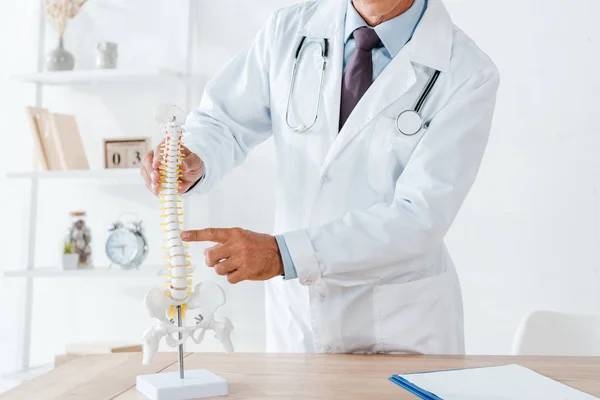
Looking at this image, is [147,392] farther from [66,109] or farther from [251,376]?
[66,109]

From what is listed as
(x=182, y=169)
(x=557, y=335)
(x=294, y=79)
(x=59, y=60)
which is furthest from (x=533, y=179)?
(x=59, y=60)

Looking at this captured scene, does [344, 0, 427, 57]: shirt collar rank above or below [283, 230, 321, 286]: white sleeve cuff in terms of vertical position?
above

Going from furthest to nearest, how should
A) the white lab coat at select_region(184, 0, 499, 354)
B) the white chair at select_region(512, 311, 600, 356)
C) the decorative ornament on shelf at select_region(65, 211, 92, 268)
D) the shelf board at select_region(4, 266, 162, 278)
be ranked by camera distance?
1. the decorative ornament on shelf at select_region(65, 211, 92, 268)
2. the shelf board at select_region(4, 266, 162, 278)
3. the white chair at select_region(512, 311, 600, 356)
4. the white lab coat at select_region(184, 0, 499, 354)

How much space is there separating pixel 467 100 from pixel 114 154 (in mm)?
1715

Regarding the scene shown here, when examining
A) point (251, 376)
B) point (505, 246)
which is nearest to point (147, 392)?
point (251, 376)

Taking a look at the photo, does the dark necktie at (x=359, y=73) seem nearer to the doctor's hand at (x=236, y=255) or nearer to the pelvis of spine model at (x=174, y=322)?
the doctor's hand at (x=236, y=255)

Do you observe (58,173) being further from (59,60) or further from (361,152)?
(361,152)

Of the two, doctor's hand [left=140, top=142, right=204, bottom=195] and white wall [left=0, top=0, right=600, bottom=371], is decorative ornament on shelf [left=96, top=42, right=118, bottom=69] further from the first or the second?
doctor's hand [left=140, top=142, right=204, bottom=195]

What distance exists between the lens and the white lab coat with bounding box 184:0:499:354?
1555 millimetres

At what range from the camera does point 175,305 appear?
4.13ft

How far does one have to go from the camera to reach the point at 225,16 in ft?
9.83

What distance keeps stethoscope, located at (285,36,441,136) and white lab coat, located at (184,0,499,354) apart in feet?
0.05

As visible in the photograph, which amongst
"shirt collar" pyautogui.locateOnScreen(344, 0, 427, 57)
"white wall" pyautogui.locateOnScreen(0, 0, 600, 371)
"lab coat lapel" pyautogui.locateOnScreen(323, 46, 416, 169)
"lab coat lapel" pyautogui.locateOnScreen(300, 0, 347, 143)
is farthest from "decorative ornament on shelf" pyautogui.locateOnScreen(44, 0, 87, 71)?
"lab coat lapel" pyautogui.locateOnScreen(323, 46, 416, 169)

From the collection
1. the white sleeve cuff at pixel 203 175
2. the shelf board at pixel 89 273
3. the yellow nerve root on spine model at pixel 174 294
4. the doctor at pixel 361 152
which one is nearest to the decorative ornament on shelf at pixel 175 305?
the yellow nerve root on spine model at pixel 174 294
